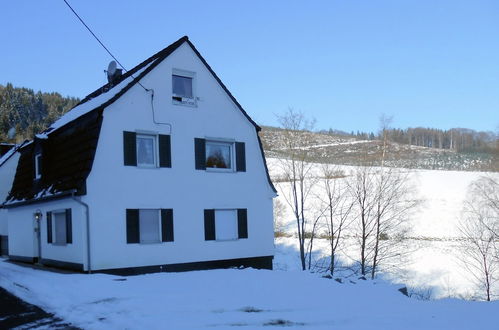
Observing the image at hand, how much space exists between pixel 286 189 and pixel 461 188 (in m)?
18.1

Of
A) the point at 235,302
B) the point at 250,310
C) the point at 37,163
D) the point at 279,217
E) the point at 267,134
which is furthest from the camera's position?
the point at 267,134

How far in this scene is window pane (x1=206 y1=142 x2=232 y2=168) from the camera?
18.0 meters

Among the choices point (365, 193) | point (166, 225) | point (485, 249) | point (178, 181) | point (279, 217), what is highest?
point (178, 181)

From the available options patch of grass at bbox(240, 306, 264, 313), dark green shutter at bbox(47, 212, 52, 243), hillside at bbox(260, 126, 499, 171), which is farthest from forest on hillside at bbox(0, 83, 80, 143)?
patch of grass at bbox(240, 306, 264, 313)

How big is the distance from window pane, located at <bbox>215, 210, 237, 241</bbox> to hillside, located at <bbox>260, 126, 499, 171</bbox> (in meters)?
9.20

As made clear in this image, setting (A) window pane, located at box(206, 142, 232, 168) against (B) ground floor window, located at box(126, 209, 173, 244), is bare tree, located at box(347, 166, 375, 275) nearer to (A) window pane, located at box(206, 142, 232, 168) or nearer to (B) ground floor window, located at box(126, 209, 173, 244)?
(A) window pane, located at box(206, 142, 232, 168)

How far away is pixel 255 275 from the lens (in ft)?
42.6

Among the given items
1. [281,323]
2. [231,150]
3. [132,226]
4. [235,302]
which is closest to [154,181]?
[132,226]

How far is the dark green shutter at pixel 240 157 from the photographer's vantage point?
18.5 m

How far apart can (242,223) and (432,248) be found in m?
A: 19.4

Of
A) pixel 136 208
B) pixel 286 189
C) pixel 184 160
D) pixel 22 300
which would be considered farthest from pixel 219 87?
pixel 286 189

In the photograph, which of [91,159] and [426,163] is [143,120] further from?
[426,163]

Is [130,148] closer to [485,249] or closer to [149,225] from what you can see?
[149,225]

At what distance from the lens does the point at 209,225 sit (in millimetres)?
17359
